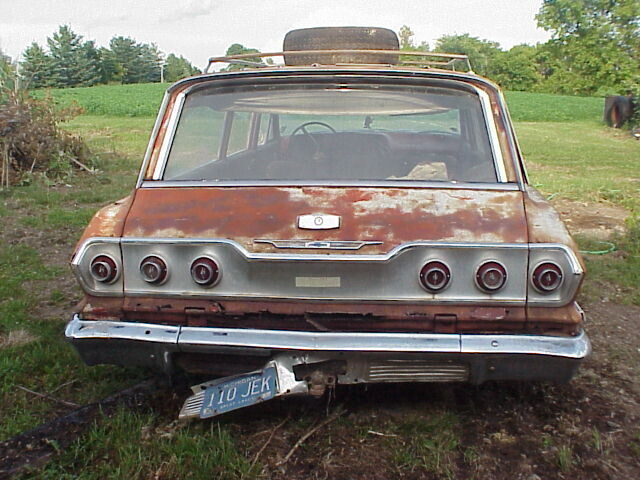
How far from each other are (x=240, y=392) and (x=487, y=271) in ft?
3.59

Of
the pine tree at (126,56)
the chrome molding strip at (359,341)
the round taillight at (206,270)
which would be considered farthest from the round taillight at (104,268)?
the pine tree at (126,56)

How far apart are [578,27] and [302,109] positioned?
155 ft

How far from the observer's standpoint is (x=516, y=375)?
2518mm

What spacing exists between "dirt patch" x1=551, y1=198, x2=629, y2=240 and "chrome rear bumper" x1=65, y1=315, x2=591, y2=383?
4562 mm

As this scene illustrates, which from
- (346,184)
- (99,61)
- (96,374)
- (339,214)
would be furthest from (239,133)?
(99,61)

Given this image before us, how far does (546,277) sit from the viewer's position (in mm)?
2445

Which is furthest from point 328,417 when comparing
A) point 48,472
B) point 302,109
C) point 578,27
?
point 578,27

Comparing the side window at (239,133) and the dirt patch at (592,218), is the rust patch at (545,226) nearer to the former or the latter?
the side window at (239,133)

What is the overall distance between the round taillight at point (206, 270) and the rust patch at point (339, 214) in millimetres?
100

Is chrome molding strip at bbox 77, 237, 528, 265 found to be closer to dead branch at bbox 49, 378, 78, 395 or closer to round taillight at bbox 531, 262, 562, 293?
round taillight at bbox 531, 262, 562, 293

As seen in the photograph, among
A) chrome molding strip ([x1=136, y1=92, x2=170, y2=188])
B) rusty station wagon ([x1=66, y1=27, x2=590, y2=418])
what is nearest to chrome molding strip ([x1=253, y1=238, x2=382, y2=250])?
rusty station wagon ([x1=66, y1=27, x2=590, y2=418])

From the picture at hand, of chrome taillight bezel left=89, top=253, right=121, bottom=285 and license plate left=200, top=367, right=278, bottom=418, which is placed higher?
chrome taillight bezel left=89, top=253, right=121, bottom=285

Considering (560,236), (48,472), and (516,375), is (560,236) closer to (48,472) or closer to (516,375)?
(516,375)

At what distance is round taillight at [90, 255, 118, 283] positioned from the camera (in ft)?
8.53
